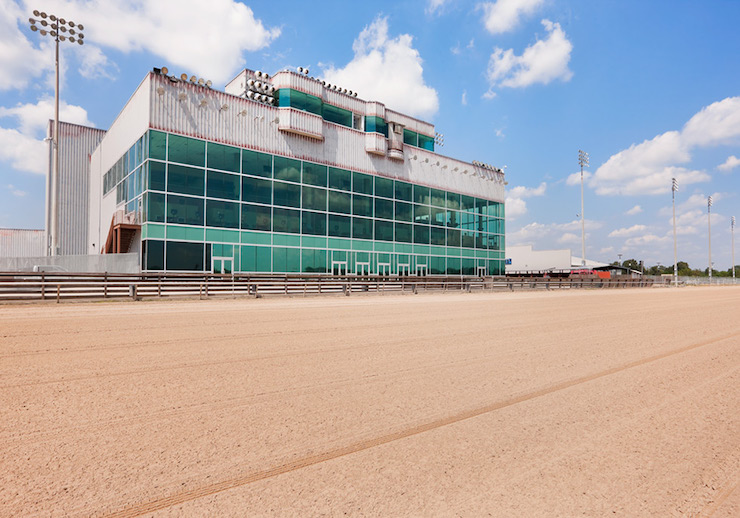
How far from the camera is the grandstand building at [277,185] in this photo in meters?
32.0

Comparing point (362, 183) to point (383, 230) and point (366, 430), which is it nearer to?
point (383, 230)

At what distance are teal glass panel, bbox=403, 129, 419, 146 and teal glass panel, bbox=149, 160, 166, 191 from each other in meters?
26.9

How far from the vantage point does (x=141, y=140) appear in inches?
1277

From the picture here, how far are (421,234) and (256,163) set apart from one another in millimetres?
19362

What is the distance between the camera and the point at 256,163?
1426 inches

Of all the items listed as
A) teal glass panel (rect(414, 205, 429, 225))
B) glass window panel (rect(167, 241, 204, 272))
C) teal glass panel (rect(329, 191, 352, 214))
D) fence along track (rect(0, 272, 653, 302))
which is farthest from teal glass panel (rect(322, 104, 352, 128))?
glass window panel (rect(167, 241, 204, 272))

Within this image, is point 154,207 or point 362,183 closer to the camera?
point 154,207

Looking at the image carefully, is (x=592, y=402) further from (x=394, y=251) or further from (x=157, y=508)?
(x=394, y=251)

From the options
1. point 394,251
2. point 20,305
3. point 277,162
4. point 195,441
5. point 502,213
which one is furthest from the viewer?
point 502,213

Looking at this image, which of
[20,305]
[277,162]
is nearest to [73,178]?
[277,162]

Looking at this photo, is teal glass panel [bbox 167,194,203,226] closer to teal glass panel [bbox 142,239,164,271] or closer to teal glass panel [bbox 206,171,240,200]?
teal glass panel [bbox 206,171,240,200]

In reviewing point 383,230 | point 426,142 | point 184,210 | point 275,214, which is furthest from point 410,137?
point 184,210

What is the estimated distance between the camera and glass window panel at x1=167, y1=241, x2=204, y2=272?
31406mm

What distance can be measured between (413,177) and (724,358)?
134 feet
